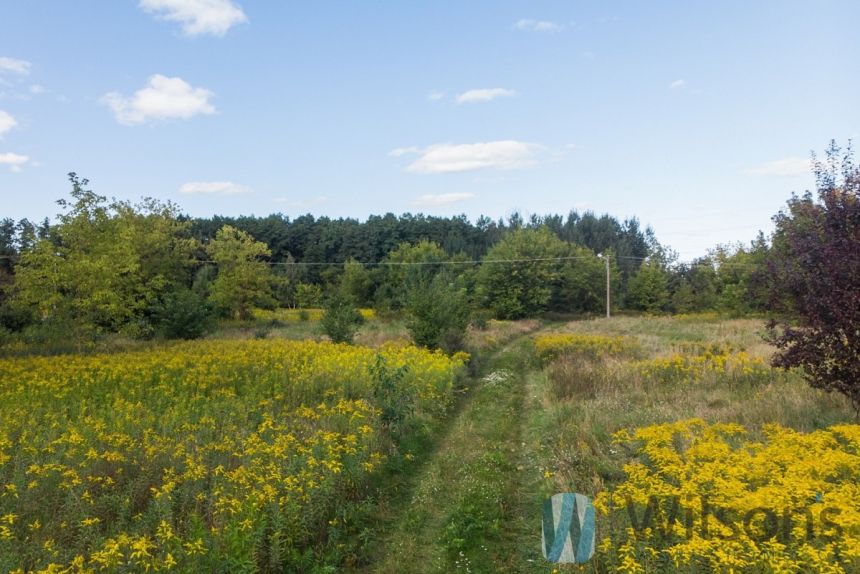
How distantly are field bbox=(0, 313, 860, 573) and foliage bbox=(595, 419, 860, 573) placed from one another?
0.03m

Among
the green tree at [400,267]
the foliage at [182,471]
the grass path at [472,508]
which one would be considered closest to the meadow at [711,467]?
the grass path at [472,508]

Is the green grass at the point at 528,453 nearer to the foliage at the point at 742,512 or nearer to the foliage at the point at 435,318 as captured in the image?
the foliage at the point at 742,512

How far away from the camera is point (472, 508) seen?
6.46 meters

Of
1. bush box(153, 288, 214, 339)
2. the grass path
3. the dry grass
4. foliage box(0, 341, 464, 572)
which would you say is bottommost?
the grass path

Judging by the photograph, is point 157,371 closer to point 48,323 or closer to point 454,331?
point 48,323

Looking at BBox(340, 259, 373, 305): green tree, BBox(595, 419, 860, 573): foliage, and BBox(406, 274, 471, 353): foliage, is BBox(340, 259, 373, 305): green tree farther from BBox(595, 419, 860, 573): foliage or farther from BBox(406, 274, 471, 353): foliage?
BBox(595, 419, 860, 573): foliage


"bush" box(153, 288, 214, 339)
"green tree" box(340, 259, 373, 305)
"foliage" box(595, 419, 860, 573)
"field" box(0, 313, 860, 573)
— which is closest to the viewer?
"foliage" box(595, 419, 860, 573)

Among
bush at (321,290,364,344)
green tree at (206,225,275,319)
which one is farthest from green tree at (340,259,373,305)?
bush at (321,290,364,344)

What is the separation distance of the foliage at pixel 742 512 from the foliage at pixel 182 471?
10.5 feet

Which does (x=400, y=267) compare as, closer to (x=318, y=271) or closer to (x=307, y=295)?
(x=307, y=295)

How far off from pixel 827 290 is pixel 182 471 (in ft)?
32.3

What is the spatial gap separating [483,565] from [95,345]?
19918mm

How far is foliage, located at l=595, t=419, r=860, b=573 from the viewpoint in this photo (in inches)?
153

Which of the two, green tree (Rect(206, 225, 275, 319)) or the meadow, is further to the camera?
green tree (Rect(206, 225, 275, 319))
